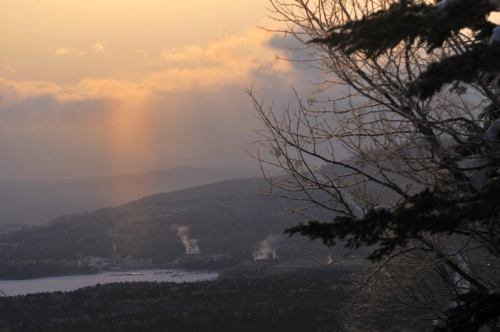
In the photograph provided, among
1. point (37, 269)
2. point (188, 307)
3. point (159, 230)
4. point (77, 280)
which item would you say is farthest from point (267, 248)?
point (188, 307)

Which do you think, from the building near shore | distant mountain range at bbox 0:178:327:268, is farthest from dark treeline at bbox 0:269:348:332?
distant mountain range at bbox 0:178:327:268

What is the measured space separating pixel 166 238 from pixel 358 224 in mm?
55142

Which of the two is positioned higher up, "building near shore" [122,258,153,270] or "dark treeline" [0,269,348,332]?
"building near shore" [122,258,153,270]

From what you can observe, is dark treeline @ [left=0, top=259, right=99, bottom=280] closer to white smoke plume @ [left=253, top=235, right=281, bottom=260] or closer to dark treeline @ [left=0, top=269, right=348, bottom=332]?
dark treeline @ [left=0, top=269, right=348, bottom=332]

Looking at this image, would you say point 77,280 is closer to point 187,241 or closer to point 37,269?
point 37,269

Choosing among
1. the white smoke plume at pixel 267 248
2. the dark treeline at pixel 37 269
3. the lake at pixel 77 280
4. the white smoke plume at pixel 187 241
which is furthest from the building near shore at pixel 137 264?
the white smoke plume at pixel 267 248

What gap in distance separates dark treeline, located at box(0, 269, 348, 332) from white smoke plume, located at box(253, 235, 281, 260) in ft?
68.4

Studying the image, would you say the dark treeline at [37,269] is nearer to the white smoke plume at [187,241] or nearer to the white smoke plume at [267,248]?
the white smoke plume at [187,241]

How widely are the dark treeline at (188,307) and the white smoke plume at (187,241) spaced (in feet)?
85.9

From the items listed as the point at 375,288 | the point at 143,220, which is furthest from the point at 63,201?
the point at 375,288

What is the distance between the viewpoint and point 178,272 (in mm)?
36625

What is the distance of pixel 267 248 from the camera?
181ft

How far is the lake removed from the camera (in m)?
Result: 27.4

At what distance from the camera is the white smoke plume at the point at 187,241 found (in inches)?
2087
